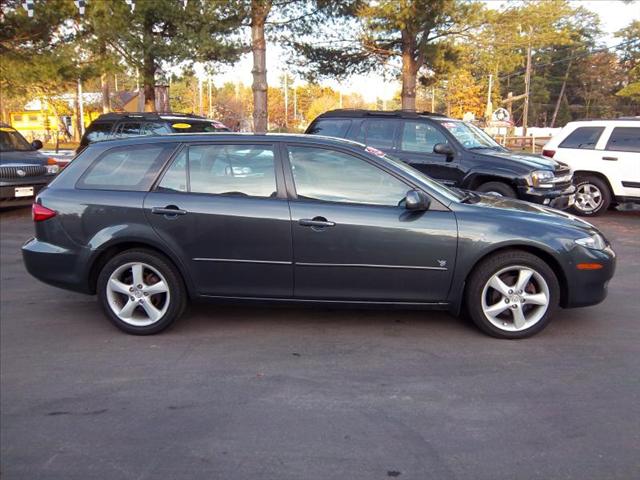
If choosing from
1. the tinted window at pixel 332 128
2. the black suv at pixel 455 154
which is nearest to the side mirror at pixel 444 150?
the black suv at pixel 455 154

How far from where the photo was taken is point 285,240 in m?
4.50

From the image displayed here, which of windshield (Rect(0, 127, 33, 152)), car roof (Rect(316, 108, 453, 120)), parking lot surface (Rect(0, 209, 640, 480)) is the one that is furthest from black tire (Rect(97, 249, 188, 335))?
windshield (Rect(0, 127, 33, 152))

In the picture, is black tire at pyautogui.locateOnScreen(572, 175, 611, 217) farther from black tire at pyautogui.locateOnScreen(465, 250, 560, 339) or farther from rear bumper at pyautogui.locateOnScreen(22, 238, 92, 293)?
rear bumper at pyautogui.locateOnScreen(22, 238, 92, 293)

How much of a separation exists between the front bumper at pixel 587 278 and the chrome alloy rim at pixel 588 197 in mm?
6779

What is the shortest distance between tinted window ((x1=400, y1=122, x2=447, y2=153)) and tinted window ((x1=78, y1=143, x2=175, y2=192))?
5.29 meters

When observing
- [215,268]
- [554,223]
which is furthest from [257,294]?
[554,223]

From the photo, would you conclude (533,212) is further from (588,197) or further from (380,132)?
(588,197)

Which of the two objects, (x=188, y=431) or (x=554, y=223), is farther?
(x=554, y=223)

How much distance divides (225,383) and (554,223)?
110 inches

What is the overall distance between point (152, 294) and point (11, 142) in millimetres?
8680

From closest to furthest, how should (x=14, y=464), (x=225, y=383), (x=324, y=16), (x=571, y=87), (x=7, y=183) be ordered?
(x=14, y=464) → (x=225, y=383) → (x=7, y=183) → (x=324, y=16) → (x=571, y=87)

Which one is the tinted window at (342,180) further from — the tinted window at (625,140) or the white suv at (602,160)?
the tinted window at (625,140)

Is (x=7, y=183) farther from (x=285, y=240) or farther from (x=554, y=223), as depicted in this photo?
(x=554, y=223)

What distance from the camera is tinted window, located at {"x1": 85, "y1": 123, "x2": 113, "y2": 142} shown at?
11.5m
